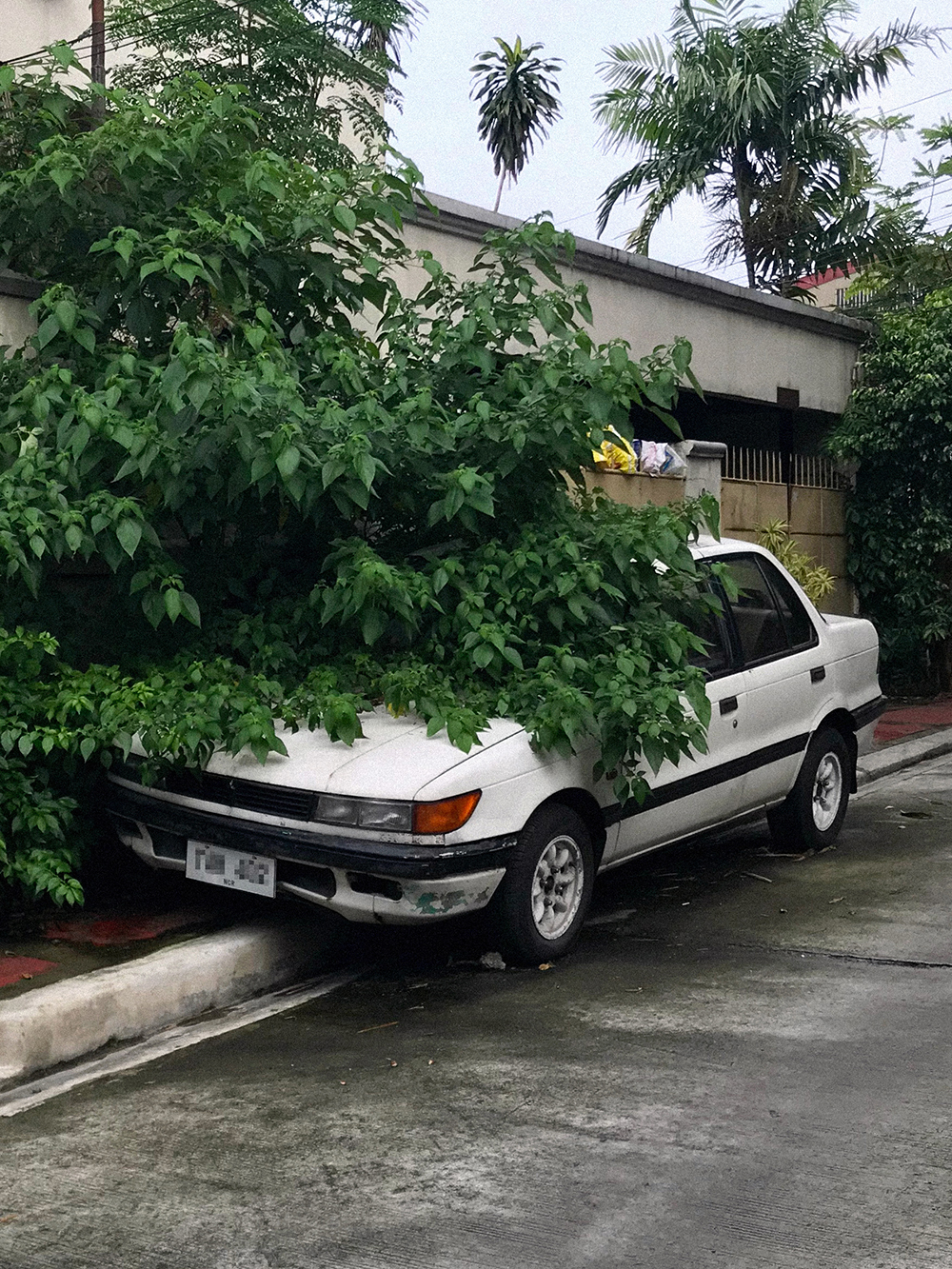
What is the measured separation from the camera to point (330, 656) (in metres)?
6.31

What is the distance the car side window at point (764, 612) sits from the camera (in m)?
7.15

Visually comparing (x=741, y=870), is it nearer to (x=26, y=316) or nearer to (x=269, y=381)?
(x=269, y=381)

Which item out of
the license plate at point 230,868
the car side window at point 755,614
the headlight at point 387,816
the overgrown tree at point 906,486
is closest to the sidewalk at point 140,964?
the license plate at point 230,868

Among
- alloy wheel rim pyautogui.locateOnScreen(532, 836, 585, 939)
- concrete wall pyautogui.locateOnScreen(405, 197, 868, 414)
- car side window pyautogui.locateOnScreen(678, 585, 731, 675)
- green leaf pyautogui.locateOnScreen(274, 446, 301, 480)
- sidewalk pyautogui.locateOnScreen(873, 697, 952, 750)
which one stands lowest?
alloy wheel rim pyautogui.locateOnScreen(532, 836, 585, 939)

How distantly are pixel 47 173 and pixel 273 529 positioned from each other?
181 cm

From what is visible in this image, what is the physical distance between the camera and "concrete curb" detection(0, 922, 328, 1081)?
478 cm

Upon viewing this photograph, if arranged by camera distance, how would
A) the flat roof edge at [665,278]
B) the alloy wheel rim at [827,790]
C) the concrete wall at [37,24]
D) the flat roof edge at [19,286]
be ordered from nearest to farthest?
the flat roof edge at [19,286]
the alloy wheel rim at [827,790]
the flat roof edge at [665,278]
the concrete wall at [37,24]

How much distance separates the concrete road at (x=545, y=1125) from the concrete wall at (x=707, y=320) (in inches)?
232

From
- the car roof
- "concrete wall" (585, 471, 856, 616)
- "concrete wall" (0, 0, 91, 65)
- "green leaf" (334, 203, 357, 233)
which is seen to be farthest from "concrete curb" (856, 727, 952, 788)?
"concrete wall" (0, 0, 91, 65)

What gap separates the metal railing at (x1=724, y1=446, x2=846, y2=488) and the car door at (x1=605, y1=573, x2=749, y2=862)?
6669 mm

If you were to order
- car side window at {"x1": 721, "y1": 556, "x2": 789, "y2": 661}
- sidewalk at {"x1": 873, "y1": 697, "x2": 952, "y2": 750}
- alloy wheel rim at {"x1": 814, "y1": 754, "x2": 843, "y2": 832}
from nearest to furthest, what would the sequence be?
car side window at {"x1": 721, "y1": 556, "x2": 789, "y2": 661}, alloy wheel rim at {"x1": 814, "y1": 754, "x2": 843, "y2": 832}, sidewalk at {"x1": 873, "y1": 697, "x2": 952, "y2": 750}

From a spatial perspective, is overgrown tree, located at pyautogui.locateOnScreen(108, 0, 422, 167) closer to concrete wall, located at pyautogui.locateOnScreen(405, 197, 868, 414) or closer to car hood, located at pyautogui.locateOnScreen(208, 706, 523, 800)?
concrete wall, located at pyautogui.locateOnScreen(405, 197, 868, 414)

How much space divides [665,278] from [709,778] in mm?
7108

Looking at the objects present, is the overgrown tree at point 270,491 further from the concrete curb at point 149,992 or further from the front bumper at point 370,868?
the concrete curb at point 149,992
